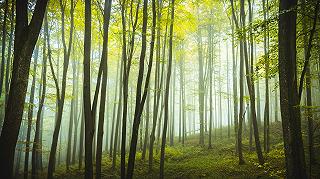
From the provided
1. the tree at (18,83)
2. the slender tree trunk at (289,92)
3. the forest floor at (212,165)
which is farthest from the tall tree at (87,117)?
the slender tree trunk at (289,92)

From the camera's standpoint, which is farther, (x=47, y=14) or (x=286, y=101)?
(x=47, y=14)

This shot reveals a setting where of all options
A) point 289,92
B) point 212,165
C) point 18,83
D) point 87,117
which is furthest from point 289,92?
point 18,83

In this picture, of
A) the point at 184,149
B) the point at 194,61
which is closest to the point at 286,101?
the point at 184,149

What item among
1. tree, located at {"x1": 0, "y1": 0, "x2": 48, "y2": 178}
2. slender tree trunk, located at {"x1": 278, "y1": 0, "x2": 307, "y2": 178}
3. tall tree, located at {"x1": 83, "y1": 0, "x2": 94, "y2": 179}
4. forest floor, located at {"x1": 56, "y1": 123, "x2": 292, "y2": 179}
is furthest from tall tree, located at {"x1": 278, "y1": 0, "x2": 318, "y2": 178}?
tree, located at {"x1": 0, "y1": 0, "x2": 48, "y2": 178}

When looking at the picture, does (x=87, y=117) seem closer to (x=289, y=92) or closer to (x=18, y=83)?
(x=18, y=83)

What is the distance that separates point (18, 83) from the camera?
6547 mm

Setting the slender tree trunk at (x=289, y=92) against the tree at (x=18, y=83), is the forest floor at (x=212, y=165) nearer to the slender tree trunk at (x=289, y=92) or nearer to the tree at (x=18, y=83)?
the slender tree trunk at (x=289, y=92)

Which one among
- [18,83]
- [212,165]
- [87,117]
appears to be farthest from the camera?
[212,165]

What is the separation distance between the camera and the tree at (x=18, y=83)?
622 centimetres

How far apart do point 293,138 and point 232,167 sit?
5575 millimetres

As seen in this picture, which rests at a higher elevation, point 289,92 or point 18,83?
point 18,83

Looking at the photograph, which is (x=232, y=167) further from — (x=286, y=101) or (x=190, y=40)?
(x=190, y=40)

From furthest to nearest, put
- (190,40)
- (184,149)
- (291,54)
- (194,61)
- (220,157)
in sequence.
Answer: (194,61)
(190,40)
(184,149)
(220,157)
(291,54)

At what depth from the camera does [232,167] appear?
37.4ft
